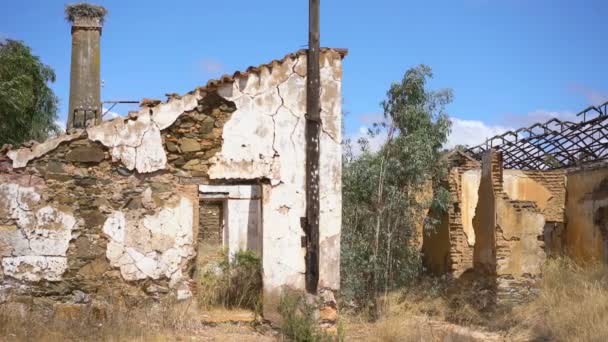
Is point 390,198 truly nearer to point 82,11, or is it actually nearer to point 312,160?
A: point 312,160

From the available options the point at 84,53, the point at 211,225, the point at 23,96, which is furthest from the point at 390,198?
the point at 84,53

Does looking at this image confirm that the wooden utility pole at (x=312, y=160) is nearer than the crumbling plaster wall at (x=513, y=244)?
Yes

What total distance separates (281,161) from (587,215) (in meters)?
9.32

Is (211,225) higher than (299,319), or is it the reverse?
(211,225)

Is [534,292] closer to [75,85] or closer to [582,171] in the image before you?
[582,171]

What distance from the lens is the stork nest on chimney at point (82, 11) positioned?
68.6ft

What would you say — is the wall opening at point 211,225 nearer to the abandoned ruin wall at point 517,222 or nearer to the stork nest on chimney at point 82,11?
the abandoned ruin wall at point 517,222

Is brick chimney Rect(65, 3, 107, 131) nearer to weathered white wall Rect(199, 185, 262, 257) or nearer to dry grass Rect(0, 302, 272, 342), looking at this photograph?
weathered white wall Rect(199, 185, 262, 257)

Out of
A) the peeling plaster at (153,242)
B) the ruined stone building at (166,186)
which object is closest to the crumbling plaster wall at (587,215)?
the ruined stone building at (166,186)

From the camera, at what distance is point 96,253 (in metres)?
8.66

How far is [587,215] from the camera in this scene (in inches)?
603

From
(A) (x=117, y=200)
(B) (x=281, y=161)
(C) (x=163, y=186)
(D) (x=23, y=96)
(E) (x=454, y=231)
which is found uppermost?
(D) (x=23, y=96)

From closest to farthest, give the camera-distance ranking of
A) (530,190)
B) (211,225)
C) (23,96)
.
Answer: (530,190), (23,96), (211,225)

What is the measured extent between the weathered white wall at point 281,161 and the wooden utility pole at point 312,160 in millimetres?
80
